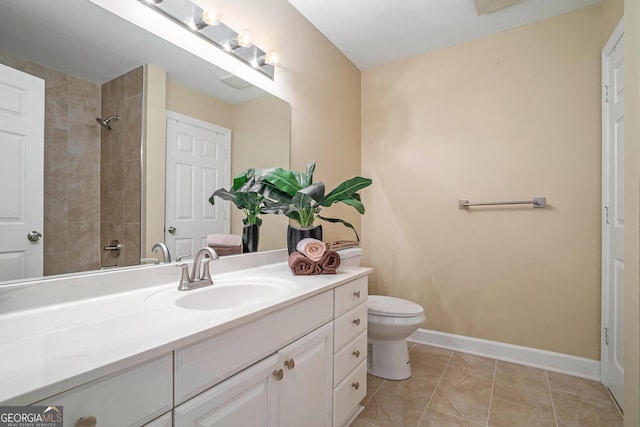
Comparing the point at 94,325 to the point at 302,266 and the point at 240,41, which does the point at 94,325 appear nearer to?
the point at 302,266

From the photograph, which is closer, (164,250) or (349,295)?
(164,250)

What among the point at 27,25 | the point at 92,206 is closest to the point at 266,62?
the point at 27,25

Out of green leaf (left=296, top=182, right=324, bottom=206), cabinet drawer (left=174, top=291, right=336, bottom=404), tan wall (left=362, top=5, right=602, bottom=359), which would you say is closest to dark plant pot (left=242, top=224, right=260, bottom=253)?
green leaf (left=296, top=182, right=324, bottom=206)

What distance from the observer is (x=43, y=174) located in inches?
35.2

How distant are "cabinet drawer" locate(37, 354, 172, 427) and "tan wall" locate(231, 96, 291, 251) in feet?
3.04

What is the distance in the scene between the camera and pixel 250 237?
160 centimetres

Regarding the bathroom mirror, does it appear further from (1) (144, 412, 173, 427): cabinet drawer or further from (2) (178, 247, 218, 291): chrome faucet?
(1) (144, 412, 173, 427): cabinet drawer

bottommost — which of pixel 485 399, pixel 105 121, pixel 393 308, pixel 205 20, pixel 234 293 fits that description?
pixel 485 399

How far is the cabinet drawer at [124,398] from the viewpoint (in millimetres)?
502

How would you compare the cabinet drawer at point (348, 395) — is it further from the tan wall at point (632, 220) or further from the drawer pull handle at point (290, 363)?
the tan wall at point (632, 220)

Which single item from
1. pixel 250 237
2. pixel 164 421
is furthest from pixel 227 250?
pixel 164 421

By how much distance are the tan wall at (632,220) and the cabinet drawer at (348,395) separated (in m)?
1.03

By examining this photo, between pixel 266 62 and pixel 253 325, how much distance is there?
147 centimetres

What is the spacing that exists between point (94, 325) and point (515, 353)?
2532mm
